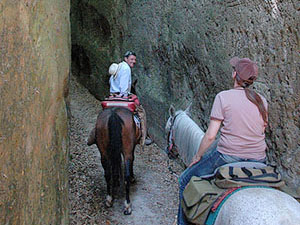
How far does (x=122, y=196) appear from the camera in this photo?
6047mm

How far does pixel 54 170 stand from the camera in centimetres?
290

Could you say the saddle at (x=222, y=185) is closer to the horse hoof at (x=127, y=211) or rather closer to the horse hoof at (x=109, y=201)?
the horse hoof at (x=127, y=211)

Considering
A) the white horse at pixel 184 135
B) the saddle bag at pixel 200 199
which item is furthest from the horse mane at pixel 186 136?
the saddle bag at pixel 200 199

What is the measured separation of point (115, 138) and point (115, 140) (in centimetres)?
3

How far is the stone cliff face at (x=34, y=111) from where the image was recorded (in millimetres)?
2096

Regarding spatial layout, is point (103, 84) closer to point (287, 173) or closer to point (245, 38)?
point (245, 38)

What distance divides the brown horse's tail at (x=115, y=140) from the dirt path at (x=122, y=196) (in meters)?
0.83

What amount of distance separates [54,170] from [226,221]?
150 cm

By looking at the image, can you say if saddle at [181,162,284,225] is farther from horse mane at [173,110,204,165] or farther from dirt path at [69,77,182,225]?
dirt path at [69,77,182,225]

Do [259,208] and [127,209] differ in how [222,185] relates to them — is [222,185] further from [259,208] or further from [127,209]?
[127,209]

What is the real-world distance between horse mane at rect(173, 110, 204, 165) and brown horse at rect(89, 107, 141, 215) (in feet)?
3.42

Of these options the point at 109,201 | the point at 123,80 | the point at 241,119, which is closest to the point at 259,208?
the point at 241,119

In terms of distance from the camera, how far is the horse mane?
12.9 feet

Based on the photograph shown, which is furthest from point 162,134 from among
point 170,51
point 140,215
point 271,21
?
point 271,21
